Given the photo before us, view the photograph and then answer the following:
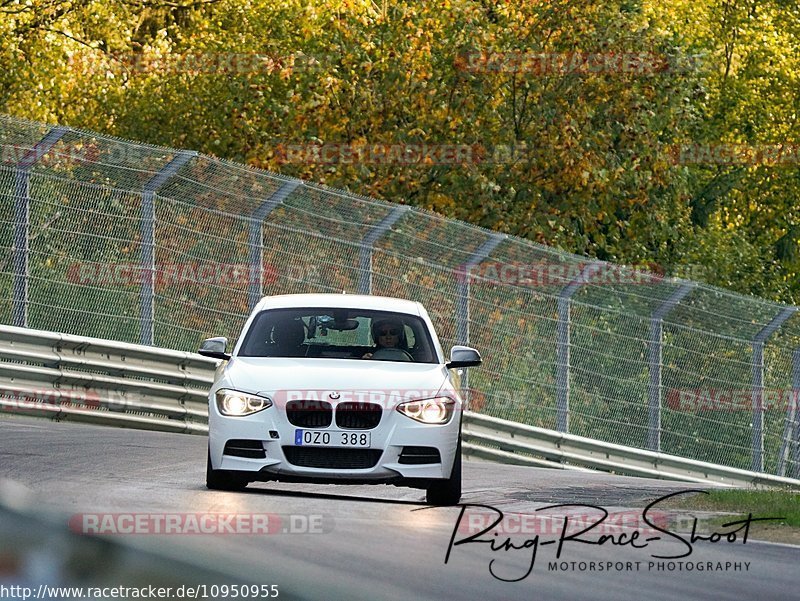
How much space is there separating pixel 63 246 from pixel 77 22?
22.2 meters

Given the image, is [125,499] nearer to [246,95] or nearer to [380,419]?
[380,419]

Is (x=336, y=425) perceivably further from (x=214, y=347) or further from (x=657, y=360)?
(x=657, y=360)

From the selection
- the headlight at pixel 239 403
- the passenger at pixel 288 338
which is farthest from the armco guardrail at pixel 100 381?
the headlight at pixel 239 403

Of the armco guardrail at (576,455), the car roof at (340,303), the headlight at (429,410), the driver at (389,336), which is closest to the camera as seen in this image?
the headlight at (429,410)

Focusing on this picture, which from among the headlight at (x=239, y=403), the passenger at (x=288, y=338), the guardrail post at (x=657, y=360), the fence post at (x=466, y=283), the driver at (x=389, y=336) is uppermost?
the headlight at (x=239, y=403)

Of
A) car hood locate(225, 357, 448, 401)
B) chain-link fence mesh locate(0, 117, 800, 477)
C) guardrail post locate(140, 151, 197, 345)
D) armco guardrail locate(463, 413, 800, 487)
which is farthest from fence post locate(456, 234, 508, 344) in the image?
car hood locate(225, 357, 448, 401)

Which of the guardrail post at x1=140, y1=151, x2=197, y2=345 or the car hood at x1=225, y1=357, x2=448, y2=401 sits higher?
the car hood at x1=225, y1=357, x2=448, y2=401

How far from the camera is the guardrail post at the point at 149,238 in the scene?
48.3ft

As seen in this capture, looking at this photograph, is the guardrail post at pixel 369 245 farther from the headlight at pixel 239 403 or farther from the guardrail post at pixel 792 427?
the headlight at pixel 239 403

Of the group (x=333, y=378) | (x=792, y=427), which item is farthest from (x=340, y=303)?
(x=792, y=427)

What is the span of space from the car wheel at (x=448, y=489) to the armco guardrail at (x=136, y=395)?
597 cm

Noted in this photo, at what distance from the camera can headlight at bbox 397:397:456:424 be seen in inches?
348

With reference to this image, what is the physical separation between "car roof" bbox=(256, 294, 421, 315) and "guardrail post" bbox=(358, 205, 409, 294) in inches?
178

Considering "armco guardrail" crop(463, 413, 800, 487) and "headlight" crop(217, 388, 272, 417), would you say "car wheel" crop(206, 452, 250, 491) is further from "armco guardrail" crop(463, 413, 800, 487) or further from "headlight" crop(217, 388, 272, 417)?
"armco guardrail" crop(463, 413, 800, 487)
